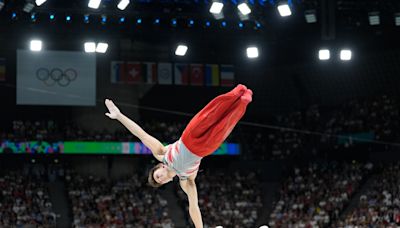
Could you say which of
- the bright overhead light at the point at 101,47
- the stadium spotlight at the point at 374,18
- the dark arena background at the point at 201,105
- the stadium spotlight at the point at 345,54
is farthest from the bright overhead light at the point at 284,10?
the bright overhead light at the point at 101,47

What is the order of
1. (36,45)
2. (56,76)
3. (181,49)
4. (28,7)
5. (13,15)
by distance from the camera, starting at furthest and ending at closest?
Answer: (56,76)
(181,49)
(13,15)
(36,45)
(28,7)

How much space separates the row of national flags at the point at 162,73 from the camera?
23.7m

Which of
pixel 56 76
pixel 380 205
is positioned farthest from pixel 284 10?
pixel 56 76

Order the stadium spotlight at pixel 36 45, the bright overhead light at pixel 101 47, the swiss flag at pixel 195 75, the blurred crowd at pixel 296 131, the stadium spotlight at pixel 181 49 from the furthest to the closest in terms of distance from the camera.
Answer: the swiss flag at pixel 195 75 → the blurred crowd at pixel 296 131 → the stadium spotlight at pixel 181 49 → the bright overhead light at pixel 101 47 → the stadium spotlight at pixel 36 45

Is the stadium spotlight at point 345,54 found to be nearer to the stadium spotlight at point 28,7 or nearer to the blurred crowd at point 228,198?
the blurred crowd at point 228,198

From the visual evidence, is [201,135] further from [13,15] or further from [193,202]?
[13,15]

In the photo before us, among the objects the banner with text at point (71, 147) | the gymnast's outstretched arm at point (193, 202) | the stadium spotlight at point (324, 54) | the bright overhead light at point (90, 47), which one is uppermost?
the bright overhead light at point (90, 47)

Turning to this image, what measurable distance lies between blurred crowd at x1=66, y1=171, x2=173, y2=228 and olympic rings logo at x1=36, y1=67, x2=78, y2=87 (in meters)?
3.48

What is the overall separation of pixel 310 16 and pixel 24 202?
33.6 ft

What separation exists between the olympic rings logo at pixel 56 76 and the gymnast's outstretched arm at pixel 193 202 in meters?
16.0

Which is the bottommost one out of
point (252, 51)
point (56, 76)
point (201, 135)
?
point (201, 135)

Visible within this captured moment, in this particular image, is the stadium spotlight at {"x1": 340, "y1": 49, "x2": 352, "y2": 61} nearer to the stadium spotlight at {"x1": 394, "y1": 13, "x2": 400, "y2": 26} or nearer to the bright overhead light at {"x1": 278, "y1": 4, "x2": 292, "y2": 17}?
the stadium spotlight at {"x1": 394, "y1": 13, "x2": 400, "y2": 26}

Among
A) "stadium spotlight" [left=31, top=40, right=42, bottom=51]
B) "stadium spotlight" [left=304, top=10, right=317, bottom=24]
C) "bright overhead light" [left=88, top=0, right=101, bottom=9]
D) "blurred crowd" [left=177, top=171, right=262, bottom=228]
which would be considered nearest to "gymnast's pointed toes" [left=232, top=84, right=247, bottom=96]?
"bright overhead light" [left=88, top=0, right=101, bottom=9]

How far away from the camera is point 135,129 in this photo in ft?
21.2
